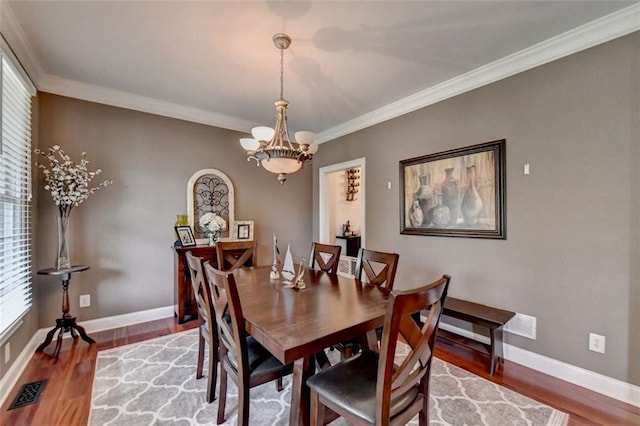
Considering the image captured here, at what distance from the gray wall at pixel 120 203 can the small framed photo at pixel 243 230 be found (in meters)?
0.73

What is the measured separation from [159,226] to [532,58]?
4.26 m

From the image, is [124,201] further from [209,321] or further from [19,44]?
[209,321]

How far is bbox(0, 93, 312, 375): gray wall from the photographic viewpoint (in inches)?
112

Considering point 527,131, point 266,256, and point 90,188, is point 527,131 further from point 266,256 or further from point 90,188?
point 90,188

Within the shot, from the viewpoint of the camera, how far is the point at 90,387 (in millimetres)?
2074

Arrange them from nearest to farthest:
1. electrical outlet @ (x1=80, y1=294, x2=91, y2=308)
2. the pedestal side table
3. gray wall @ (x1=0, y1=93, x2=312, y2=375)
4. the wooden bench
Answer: the wooden bench → the pedestal side table → gray wall @ (x1=0, y1=93, x2=312, y2=375) → electrical outlet @ (x1=80, y1=294, x2=91, y2=308)

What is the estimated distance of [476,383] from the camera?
84.1 inches

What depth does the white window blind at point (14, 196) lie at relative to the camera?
2.06 metres

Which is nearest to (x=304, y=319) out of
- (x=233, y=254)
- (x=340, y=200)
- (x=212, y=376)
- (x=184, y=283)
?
(x=212, y=376)

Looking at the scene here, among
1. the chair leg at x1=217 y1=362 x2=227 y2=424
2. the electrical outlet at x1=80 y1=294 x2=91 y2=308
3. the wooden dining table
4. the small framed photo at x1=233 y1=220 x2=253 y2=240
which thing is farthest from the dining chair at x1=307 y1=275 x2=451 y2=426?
the electrical outlet at x1=80 y1=294 x2=91 y2=308

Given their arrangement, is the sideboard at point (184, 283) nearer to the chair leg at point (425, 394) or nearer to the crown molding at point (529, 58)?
the chair leg at point (425, 394)

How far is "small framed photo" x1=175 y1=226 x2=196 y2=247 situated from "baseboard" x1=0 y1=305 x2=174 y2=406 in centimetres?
87

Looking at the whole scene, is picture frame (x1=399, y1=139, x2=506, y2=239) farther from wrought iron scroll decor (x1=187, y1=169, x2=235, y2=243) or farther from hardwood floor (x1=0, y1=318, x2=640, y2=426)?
wrought iron scroll decor (x1=187, y1=169, x2=235, y2=243)

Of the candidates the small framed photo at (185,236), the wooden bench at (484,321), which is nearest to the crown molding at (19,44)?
the small framed photo at (185,236)
